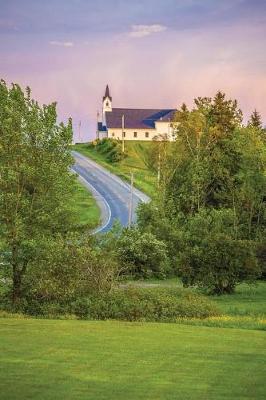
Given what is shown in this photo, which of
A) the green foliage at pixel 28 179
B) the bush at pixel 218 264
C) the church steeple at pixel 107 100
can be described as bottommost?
the bush at pixel 218 264

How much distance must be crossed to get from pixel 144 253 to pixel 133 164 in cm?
6940

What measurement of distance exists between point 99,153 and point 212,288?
319 feet

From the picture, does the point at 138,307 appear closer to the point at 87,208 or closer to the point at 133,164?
the point at 87,208

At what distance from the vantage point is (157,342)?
20094 mm

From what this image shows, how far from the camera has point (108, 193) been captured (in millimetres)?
94562

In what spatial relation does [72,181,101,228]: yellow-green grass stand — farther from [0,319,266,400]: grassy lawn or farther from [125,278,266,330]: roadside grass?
[0,319,266,400]: grassy lawn

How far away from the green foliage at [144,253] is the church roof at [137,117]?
4152 inches

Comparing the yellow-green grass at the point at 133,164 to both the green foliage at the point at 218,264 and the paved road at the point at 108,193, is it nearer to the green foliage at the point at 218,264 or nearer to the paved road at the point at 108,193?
the paved road at the point at 108,193

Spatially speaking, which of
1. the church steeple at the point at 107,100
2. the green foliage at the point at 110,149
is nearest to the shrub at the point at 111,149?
the green foliage at the point at 110,149

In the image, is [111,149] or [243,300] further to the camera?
[111,149]

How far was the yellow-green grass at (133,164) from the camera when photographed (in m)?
101

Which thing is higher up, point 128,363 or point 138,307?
point 128,363

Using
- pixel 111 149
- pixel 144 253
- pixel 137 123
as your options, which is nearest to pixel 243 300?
pixel 144 253

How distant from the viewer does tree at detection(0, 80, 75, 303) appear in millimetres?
30438
